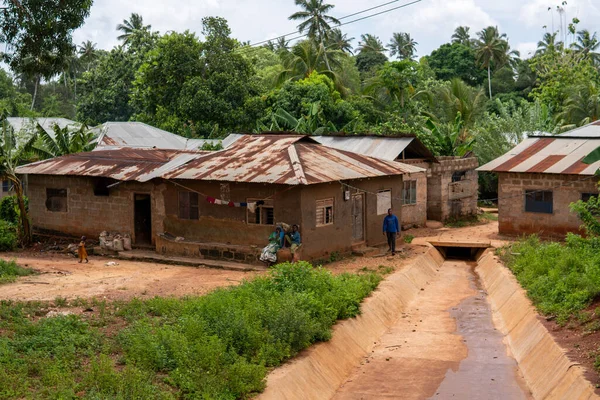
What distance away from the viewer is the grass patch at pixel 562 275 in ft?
52.6

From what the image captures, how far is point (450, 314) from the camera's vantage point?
66.0 ft

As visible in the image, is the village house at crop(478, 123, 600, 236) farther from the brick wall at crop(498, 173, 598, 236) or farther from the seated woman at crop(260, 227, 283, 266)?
the seated woman at crop(260, 227, 283, 266)

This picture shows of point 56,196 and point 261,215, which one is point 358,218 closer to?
point 261,215

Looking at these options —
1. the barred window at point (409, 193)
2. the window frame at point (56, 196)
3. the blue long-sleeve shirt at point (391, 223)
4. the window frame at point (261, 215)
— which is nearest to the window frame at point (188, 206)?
the window frame at point (261, 215)

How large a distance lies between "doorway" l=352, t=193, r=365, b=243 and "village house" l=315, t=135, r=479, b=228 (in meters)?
4.50

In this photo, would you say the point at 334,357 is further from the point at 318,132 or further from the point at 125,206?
the point at 318,132

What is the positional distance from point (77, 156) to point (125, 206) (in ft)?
12.8

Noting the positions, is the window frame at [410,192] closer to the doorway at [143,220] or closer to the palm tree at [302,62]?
the doorway at [143,220]

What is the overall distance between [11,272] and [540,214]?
16.9 m

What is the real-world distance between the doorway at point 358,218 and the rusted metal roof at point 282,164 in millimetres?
985

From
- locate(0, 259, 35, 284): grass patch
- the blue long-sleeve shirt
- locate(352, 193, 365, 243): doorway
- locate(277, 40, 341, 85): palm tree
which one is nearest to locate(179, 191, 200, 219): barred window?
locate(352, 193, 365, 243): doorway

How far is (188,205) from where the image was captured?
24.9 meters

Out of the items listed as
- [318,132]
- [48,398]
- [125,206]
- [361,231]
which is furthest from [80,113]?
[48,398]

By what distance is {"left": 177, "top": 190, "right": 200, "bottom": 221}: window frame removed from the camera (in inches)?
971
